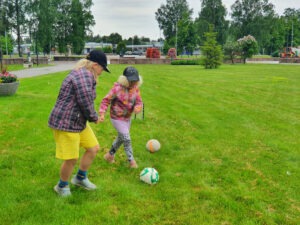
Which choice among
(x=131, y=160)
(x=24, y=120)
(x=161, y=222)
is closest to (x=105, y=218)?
(x=161, y=222)

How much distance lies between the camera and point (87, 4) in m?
59.1

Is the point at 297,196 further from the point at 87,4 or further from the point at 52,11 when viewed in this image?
the point at 87,4

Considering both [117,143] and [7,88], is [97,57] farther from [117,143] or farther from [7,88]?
[7,88]

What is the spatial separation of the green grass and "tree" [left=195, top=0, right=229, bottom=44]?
6472cm

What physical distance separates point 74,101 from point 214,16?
72502mm

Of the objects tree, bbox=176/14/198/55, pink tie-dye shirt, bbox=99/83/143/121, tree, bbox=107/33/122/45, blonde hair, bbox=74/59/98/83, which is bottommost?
pink tie-dye shirt, bbox=99/83/143/121

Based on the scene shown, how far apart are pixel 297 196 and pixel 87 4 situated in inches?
2355

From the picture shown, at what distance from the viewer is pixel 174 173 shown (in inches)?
205

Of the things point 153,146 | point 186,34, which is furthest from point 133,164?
point 186,34

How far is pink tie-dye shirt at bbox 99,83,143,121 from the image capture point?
16.5 feet

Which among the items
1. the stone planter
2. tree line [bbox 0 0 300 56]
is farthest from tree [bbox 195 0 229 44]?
the stone planter

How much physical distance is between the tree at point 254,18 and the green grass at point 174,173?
64241mm

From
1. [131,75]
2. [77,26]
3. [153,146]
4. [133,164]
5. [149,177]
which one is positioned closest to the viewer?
[149,177]

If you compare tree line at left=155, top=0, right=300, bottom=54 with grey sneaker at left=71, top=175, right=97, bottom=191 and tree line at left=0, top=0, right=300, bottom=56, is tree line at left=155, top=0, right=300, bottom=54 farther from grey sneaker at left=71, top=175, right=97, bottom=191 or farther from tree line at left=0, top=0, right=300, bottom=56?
grey sneaker at left=71, top=175, right=97, bottom=191
